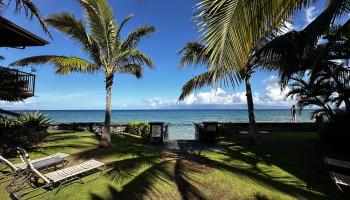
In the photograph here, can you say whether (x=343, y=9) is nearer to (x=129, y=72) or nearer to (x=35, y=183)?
(x=35, y=183)

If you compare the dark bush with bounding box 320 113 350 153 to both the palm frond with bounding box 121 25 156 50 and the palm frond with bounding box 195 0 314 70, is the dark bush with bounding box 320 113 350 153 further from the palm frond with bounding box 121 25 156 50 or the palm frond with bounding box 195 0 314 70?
the palm frond with bounding box 195 0 314 70

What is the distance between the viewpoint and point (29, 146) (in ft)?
36.7

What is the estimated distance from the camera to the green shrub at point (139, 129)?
17.4 meters

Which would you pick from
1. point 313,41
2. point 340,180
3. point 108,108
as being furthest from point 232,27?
point 108,108

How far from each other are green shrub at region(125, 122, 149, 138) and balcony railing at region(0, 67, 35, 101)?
6.44 metres

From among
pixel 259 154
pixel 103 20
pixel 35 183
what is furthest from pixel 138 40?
pixel 35 183

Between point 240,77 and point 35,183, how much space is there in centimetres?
590

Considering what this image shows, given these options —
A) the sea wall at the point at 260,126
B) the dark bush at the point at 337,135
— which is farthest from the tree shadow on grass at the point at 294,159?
the sea wall at the point at 260,126

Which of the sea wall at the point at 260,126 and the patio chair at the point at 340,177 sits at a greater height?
the sea wall at the point at 260,126

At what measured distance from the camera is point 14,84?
12602 millimetres

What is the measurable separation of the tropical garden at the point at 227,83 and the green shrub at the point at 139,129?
0.33 feet

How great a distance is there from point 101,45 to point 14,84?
4207 mm

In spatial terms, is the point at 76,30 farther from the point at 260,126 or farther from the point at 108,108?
the point at 260,126

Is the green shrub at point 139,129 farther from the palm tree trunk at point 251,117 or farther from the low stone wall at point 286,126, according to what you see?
the palm tree trunk at point 251,117
